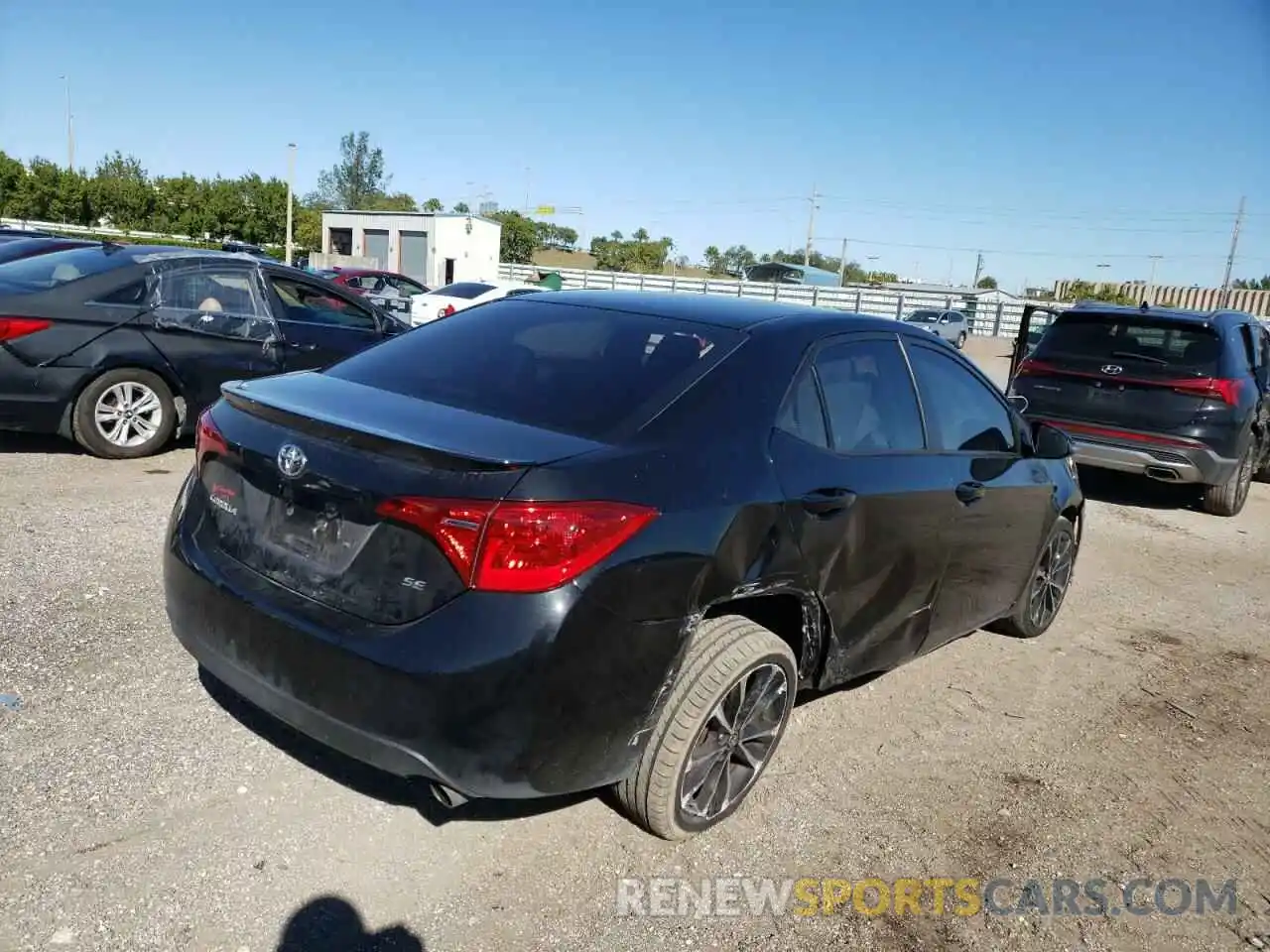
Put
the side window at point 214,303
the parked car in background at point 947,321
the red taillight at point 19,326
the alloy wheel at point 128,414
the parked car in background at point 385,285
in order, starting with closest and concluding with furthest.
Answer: the red taillight at point 19,326 < the alloy wheel at point 128,414 < the side window at point 214,303 < the parked car in background at point 385,285 < the parked car in background at point 947,321

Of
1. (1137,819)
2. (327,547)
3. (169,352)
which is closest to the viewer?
(327,547)

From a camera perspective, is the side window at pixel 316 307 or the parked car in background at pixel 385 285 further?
the parked car in background at pixel 385 285

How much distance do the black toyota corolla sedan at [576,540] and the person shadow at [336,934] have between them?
1.33 ft

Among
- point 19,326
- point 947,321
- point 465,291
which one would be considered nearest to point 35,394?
point 19,326

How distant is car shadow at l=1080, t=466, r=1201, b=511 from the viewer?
9.61 metres

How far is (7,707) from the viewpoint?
334cm

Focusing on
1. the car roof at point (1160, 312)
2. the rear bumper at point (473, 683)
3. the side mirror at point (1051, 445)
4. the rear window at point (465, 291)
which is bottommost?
the rear bumper at point (473, 683)

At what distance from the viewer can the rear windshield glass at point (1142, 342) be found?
27.5 feet

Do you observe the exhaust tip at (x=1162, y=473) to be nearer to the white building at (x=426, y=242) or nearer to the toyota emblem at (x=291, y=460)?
the toyota emblem at (x=291, y=460)

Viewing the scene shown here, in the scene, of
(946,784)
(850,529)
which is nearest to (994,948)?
(946,784)

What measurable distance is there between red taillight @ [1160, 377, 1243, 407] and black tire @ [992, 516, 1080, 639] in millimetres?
3712

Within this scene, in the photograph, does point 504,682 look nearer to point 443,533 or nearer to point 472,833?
point 443,533

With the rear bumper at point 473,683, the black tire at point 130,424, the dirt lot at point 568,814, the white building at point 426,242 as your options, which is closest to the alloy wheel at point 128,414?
the black tire at point 130,424

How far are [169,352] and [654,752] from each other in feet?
18.8
